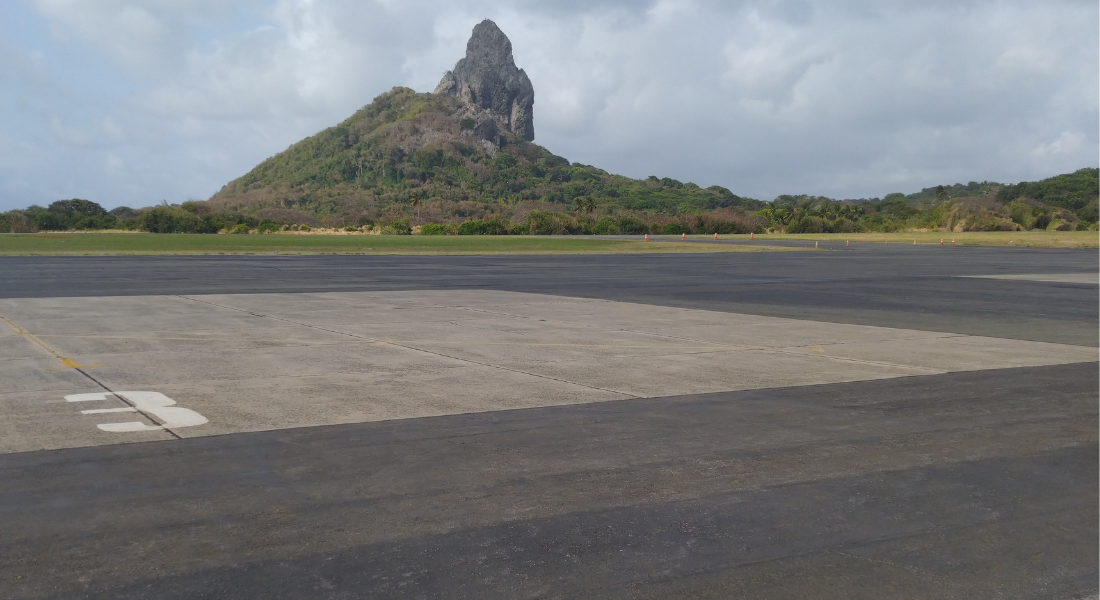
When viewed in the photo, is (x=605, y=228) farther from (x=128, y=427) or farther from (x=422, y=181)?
(x=128, y=427)

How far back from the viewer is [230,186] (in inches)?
7411

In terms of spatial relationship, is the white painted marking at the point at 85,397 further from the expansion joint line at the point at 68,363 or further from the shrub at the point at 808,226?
the shrub at the point at 808,226

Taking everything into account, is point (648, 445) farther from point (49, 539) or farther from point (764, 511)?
point (49, 539)

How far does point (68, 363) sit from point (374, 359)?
3560 millimetres

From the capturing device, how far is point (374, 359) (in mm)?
11992

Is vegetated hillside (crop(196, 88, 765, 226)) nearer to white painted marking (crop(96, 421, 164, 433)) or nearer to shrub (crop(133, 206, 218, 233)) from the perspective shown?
shrub (crop(133, 206, 218, 233))

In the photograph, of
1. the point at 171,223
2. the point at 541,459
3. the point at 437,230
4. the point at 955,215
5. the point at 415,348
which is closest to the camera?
the point at 541,459

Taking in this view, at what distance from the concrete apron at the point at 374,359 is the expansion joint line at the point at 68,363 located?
4 cm

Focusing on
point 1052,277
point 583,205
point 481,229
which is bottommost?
point 481,229

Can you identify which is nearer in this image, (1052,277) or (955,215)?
(1052,277)

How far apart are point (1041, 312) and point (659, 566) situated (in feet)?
58.5

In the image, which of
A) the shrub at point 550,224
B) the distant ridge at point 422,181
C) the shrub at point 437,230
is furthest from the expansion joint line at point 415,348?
the distant ridge at point 422,181

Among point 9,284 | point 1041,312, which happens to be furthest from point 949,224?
point 9,284

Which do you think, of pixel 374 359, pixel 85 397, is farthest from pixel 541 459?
pixel 374 359
